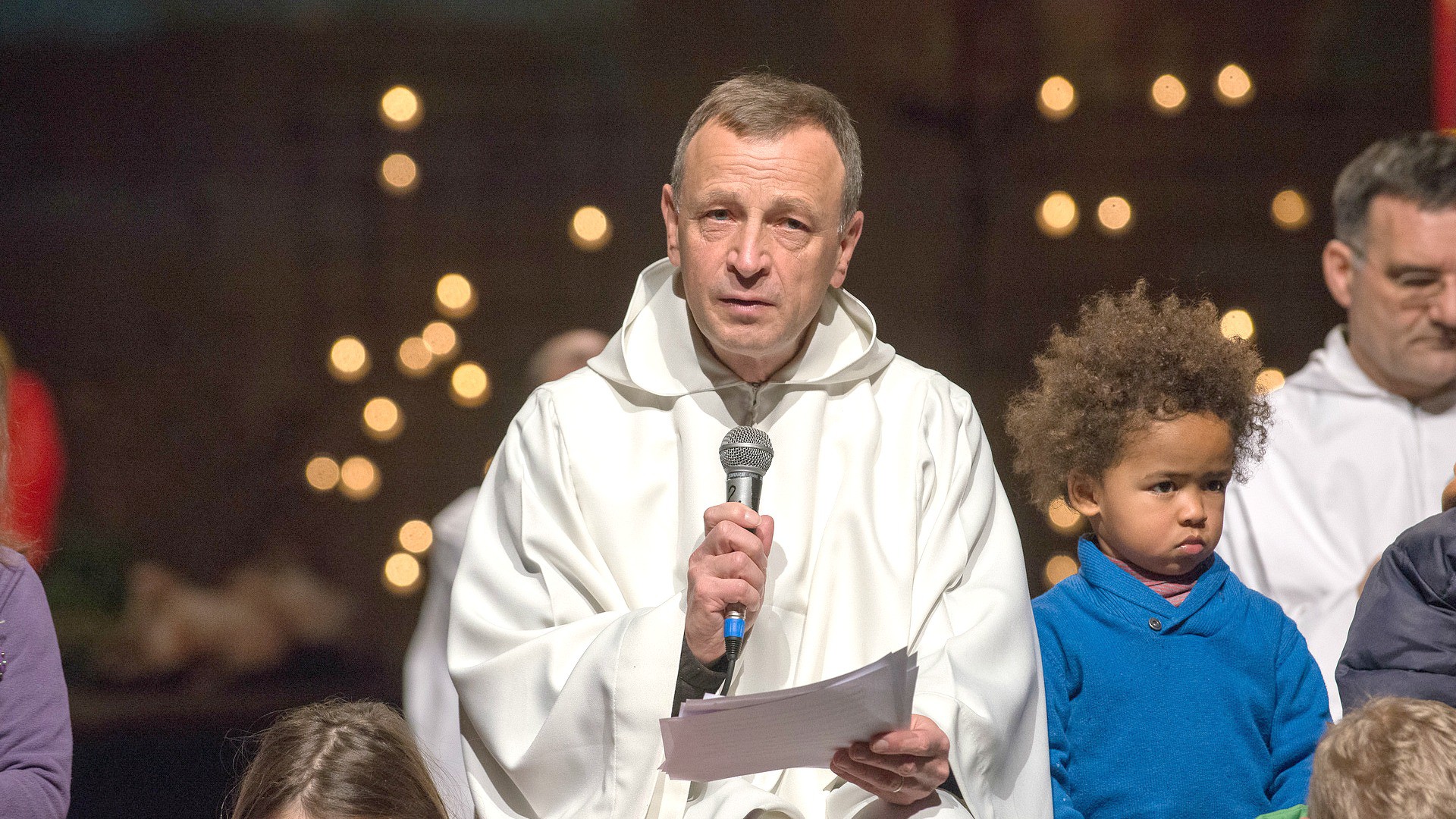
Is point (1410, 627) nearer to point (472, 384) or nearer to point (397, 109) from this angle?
point (472, 384)

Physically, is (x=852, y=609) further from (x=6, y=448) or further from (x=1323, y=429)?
(x=1323, y=429)

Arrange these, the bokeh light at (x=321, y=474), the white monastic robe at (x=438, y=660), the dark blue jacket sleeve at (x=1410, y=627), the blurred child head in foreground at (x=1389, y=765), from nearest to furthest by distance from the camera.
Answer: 1. the blurred child head in foreground at (x=1389, y=765)
2. the dark blue jacket sleeve at (x=1410, y=627)
3. the white monastic robe at (x=438, y=660)
4. the bokeh light at (x=321, y=474)

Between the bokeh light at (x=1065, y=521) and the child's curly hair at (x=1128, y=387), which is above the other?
the child's curly hair at (x=1128, y=387)

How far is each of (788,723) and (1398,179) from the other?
3.32m

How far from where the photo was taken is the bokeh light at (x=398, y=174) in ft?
22.2

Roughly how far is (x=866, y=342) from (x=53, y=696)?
187 centimetres

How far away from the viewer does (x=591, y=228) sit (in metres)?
6.74

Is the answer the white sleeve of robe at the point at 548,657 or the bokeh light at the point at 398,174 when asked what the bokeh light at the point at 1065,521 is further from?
the white sleeve of robe at the point at 548,657

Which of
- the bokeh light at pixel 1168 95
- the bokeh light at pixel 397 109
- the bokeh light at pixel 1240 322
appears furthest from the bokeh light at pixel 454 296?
the bokeh light at pixel 1240 322

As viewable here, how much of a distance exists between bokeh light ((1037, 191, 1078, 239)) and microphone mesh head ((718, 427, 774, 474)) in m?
3.84

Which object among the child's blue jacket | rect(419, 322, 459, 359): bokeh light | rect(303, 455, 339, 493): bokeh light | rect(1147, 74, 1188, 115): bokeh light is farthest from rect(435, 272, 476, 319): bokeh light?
the child's blue jacket

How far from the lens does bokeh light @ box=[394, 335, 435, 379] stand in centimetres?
686

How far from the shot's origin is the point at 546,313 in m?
6.86

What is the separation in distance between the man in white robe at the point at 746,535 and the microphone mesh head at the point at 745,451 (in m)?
0.09
